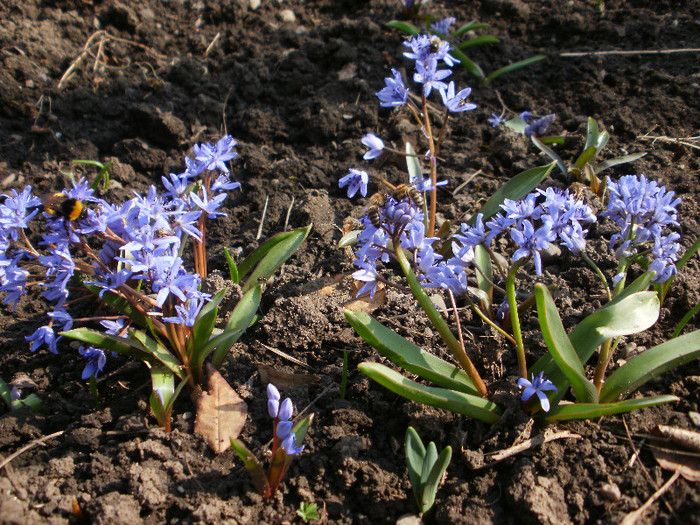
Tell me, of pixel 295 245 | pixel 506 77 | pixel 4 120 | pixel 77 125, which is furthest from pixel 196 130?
pixel 506 77

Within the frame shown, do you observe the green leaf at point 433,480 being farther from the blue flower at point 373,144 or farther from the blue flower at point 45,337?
the blue flower at point 45,337

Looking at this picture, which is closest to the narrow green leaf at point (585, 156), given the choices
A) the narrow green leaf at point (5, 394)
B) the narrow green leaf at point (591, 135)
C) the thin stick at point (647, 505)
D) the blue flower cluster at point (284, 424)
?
the narrow green leaf at point (591, 135)

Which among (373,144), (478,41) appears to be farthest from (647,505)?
(478,41)

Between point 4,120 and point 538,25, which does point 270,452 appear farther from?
point 538,25

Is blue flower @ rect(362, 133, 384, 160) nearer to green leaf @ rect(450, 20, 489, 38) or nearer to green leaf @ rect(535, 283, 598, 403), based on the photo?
green leaf @ rect(535, 283, 598, 403)

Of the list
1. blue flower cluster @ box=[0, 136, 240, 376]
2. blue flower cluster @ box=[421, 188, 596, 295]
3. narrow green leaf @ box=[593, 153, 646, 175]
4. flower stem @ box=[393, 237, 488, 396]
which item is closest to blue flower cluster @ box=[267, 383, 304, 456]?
blue flower cluster @ box=[0, 136, 240, 376]

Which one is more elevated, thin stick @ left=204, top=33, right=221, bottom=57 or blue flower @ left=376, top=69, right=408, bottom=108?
thin stick @ left=204, top=33, right=221, bottom=57

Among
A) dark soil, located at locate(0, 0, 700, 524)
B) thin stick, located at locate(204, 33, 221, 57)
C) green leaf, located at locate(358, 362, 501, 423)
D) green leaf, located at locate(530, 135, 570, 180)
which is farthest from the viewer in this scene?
thin stick, located at locate(204, 33, 221, 57)
